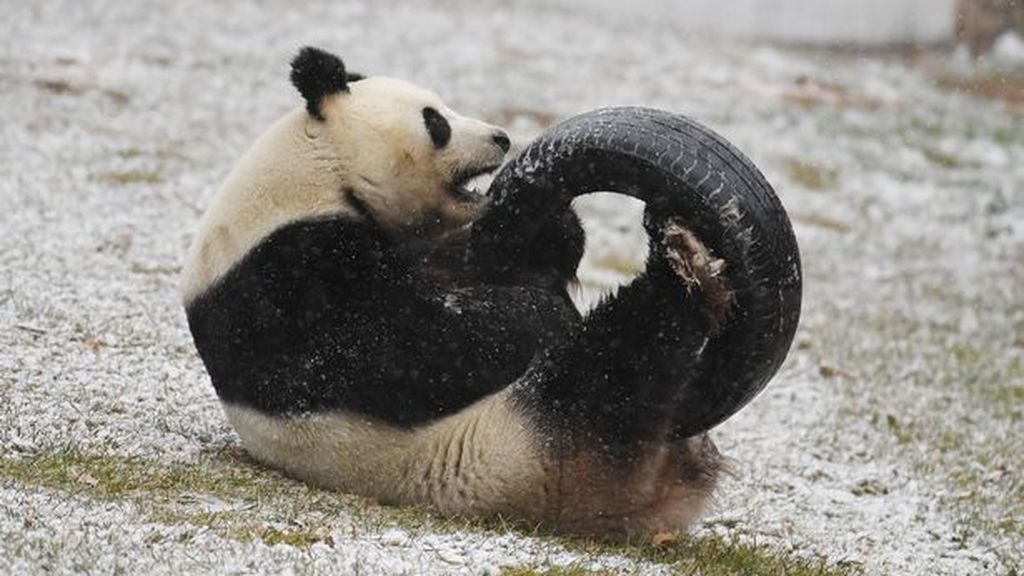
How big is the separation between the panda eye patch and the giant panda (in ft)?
0.03

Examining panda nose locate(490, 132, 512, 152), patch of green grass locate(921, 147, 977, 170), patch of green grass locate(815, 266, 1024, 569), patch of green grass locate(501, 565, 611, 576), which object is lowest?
patch of green grass locate(815, 266, 1024, 569)

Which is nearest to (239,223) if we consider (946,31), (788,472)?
(788,472)

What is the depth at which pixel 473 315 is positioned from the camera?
226 inches

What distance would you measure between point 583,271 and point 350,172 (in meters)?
6.18

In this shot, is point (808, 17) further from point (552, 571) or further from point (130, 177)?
point (552, 571)

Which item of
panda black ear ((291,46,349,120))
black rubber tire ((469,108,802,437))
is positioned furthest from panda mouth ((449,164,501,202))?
panda black ear ((291,46,349,120))

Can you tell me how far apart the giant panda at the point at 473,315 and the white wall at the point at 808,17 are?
2015cm

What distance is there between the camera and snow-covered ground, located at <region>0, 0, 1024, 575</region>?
532cm

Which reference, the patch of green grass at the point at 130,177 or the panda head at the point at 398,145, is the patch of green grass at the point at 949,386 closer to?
the panda head at the point at 398,145

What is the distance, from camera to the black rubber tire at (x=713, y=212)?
533 centimetres

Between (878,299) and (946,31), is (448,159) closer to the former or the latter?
(878,299)

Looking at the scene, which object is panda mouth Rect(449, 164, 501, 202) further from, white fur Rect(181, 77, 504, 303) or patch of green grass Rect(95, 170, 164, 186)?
patch of green grass Rect(95, 170, 164, 186)

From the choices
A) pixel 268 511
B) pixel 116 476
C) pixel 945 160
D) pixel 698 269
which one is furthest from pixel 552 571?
pixel 945 160

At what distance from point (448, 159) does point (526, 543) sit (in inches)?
67.7
